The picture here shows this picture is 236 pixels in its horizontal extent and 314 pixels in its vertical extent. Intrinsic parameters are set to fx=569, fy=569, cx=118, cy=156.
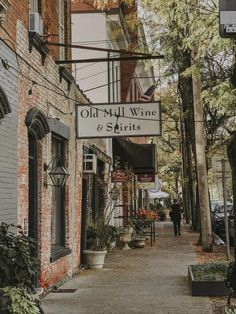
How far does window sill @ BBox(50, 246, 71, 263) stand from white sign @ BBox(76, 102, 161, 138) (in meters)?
2.49

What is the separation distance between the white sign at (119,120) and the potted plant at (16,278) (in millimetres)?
6033

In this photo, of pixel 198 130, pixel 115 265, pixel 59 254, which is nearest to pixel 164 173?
pixel 198 130

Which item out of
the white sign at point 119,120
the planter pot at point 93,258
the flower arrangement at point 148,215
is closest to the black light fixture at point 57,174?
the white sign at point 119,120

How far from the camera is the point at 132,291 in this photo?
10727 mm

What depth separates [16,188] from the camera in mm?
8539

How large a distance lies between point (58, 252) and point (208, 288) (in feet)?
10.7

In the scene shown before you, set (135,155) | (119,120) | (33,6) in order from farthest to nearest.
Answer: (135,155), (119,120), (33,6)

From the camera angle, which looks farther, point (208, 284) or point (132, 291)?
point (132, 291)

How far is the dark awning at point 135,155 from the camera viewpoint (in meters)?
21.3

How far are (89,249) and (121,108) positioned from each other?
14.9ft

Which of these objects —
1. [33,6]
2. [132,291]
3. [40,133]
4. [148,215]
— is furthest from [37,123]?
[148,215]

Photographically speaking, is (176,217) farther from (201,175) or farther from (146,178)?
(201,175)

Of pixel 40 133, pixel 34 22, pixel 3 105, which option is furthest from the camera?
pixel 40 133

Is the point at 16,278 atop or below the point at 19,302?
atop
